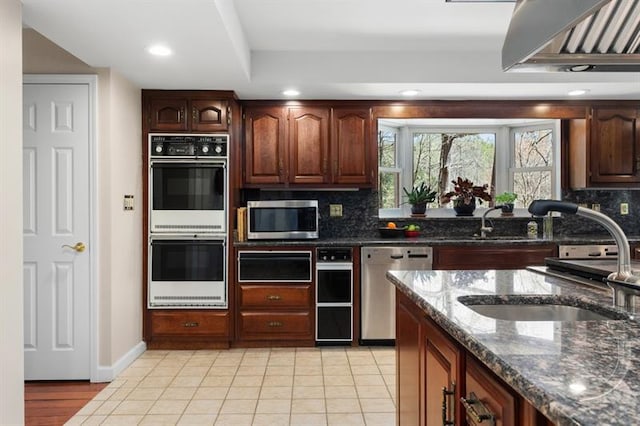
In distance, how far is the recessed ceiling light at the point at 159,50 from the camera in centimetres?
270

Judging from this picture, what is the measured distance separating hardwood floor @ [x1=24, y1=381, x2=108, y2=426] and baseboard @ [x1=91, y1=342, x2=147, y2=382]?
0.16 ft

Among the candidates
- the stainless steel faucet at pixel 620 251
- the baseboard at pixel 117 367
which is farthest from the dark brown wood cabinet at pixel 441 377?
the baseboard at pixel 117 367

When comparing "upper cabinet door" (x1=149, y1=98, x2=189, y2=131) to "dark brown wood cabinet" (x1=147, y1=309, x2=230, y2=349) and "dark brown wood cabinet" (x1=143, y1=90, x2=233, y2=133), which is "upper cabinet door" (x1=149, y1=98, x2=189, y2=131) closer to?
"dark brown wood cabinet" (x1=143, y1=90, x2=233, y2=133)

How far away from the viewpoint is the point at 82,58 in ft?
9.52

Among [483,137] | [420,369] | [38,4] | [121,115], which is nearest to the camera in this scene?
[420,369]

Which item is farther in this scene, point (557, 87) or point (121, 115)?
point (557, 87)

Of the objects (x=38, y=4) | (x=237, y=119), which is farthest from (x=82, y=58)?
(x=237, y=119)

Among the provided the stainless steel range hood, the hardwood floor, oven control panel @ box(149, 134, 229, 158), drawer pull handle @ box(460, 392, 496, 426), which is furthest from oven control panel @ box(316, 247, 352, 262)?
drawer pull handle @ box(460, 392, 496, 426)

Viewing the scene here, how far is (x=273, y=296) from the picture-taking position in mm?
3729

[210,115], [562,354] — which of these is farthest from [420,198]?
[562,354]

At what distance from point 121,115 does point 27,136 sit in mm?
625

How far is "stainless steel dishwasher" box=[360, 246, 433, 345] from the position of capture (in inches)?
146

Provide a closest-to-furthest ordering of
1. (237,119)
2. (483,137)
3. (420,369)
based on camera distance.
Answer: (420,369)
(237,119)
(483,137)

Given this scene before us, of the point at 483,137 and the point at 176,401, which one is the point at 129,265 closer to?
the point at 176,401
